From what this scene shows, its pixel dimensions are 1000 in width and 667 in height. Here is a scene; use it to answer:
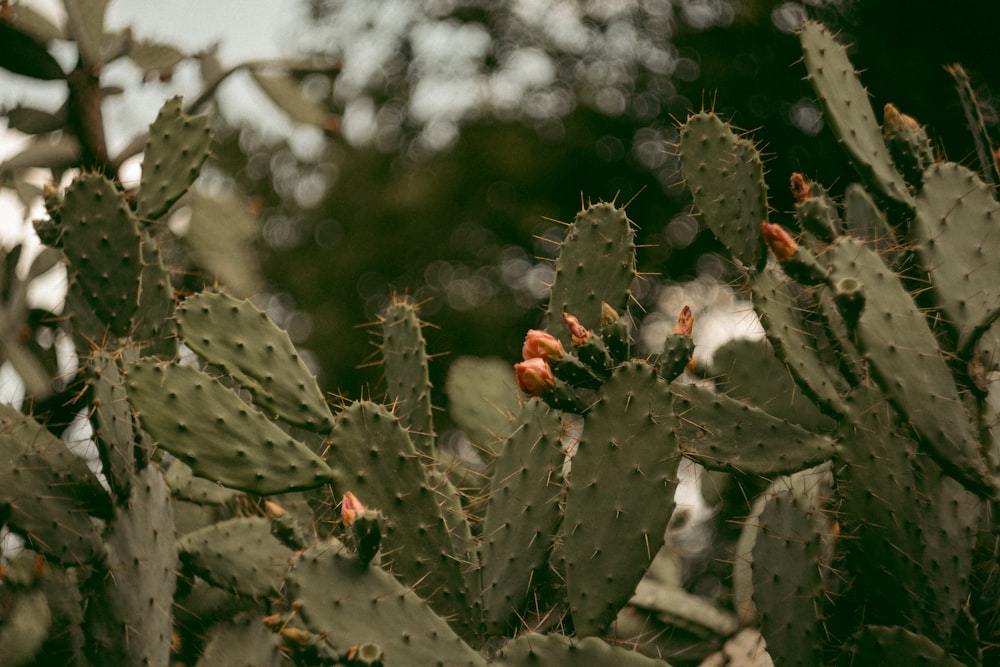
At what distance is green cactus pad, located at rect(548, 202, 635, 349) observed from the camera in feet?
5.54

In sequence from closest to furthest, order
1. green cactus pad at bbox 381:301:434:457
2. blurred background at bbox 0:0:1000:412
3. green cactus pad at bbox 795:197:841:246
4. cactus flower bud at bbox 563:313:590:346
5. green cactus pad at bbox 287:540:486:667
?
green cactus pad at bbox 287:540:486:667 < cactus flower bud at bbox 563:313:590:346 < green cactus pad at bbox 795:197:841:246 < green cactus pad at bbox 381:301:434:457 < blurred background at bbox 0:0:1000:412

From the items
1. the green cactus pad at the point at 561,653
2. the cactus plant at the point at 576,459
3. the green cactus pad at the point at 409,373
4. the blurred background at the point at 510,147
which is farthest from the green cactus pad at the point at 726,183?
the blurred background at the point at 510,147

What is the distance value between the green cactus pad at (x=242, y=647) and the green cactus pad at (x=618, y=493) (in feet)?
2.23

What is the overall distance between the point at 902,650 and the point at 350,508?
78cm

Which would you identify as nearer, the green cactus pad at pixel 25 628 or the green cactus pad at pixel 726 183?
the green cactus pad at pixel 726 183

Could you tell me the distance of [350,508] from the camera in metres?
1.42

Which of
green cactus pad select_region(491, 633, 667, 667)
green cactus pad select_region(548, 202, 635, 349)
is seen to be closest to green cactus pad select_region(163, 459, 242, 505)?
green cactus pad select_region(548, 202, 635, 349)

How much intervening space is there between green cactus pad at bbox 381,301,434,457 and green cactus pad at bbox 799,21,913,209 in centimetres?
80

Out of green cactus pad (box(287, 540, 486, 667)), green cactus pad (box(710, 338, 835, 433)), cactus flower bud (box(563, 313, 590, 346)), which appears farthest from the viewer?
green cactus pad (box(710, 338, 835, 433))

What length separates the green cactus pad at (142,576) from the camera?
5.46 ft

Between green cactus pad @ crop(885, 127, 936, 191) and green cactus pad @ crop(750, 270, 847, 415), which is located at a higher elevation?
green cactus pad @ crop(885, 127, 936, 191)

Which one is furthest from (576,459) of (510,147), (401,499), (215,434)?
(510,147)

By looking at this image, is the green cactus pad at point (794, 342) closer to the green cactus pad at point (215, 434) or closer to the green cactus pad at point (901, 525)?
the green cactus pad at point (901, 525)

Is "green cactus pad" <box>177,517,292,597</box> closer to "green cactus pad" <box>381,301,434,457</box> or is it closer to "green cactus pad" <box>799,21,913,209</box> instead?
"green cactus pad" <box>381,301,434,457</box>
